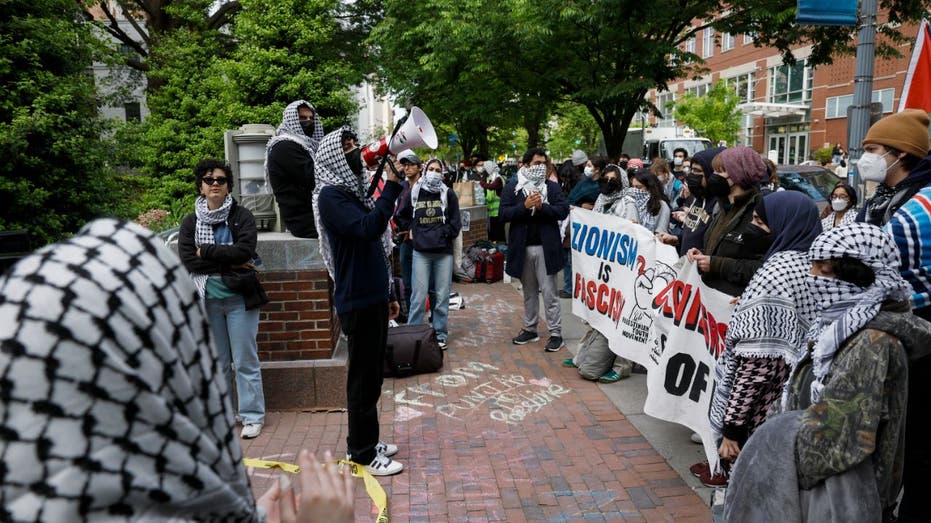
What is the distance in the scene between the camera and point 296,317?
5.51 m

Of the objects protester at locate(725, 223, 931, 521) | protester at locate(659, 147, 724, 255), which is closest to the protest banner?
protester at locate(659, 147, 724, 255)

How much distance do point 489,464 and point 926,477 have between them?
2500 mm

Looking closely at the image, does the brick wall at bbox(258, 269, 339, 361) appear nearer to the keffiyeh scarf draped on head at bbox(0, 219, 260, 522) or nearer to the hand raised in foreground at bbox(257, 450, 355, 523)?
the hand raised in foreground at bbox(257, 450, 355, 523)

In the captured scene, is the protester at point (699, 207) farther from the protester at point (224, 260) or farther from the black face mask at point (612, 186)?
the protester at point (224, 260)

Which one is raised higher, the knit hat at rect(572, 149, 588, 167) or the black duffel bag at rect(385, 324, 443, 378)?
the knit hat at rect(572, 149, 588, 167)

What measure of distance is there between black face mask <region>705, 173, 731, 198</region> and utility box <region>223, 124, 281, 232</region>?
13.6 feet

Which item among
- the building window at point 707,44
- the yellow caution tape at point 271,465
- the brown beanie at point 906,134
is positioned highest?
the building window at point 707,44

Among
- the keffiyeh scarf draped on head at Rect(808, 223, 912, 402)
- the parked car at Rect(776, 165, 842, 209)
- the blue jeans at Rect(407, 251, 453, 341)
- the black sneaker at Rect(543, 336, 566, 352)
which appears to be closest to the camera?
the keffiyeh scarf draped on head at Rect(808, 223, 912, 402)

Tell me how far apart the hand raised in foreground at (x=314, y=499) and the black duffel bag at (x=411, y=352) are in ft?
16.9

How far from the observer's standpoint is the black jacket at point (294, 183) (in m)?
5.27

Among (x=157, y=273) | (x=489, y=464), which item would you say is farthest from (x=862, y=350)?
(x=489, y=464)

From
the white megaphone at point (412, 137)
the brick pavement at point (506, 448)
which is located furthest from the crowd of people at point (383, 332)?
the brick pavement at point (506, 448)

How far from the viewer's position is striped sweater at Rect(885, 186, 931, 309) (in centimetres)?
301

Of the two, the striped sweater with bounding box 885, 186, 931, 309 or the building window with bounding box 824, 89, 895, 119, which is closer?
the striped sweater with bounding box 885, 186, 931, 309
